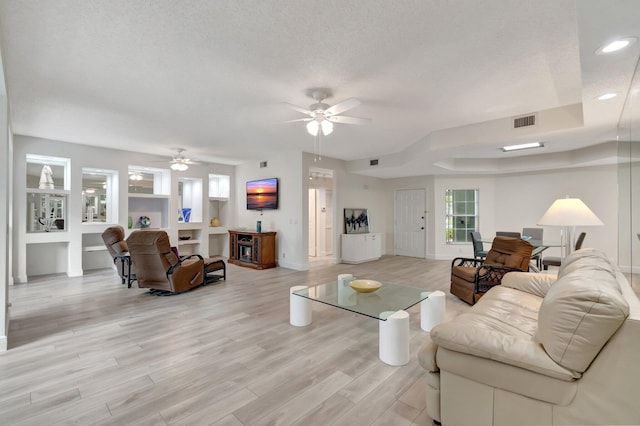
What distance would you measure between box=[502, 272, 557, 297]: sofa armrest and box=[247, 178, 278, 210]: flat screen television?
4983 millimetres

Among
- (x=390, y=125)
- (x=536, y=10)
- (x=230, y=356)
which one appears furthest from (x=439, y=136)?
(x=230, y=356)

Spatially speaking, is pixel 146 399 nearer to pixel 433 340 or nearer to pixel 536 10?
pixel 433 340

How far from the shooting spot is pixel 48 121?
443 centimetres

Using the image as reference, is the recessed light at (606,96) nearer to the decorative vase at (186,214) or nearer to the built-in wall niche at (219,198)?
the built-in wall niche at (219,198)

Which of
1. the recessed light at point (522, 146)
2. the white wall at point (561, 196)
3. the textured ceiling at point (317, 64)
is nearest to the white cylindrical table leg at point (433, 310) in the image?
the textured ceiling at point (317, 64)

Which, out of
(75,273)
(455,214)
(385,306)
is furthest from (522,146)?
(75,273)

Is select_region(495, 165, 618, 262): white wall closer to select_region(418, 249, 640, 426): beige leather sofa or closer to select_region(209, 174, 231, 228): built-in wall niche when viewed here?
select_region(418, 249, 640, 426): beige leather sofa

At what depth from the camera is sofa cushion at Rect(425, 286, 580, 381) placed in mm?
1408

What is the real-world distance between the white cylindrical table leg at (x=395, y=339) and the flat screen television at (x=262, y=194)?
4830 millimetres

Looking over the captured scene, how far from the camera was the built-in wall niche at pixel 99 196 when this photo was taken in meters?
6.27

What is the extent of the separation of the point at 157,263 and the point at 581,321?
476 centimetres

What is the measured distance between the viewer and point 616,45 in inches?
80.8

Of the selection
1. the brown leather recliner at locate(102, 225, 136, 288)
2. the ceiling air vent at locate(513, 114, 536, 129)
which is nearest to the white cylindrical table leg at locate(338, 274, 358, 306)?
the ceiling air vent at locate(513, 114, 536, 129)

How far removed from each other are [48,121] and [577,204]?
7.25m
